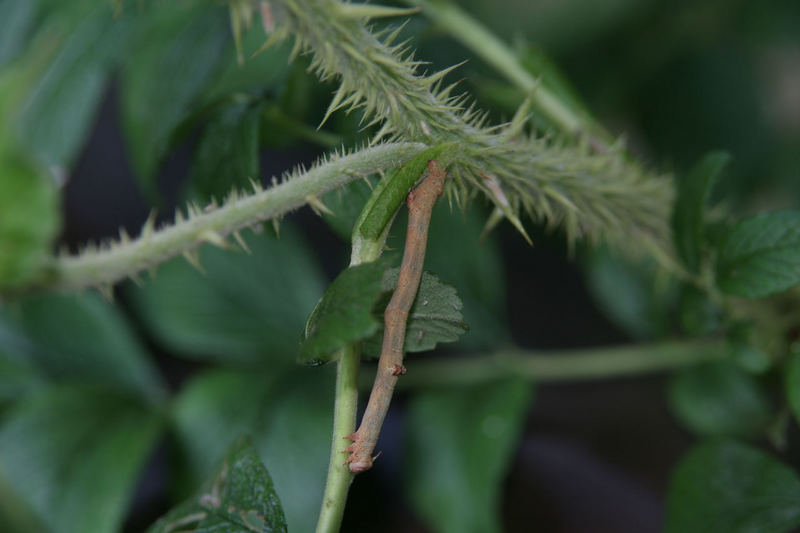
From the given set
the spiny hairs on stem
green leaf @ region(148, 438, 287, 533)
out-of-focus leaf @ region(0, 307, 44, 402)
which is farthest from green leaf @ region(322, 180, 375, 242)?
out-of-focus leaf @ region(0, 307, 44, 402)

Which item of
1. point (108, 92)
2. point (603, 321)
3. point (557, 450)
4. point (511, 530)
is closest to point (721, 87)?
point (603, 321)

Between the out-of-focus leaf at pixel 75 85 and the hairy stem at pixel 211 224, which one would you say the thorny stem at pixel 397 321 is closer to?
the hairy stem at pixel 211 224

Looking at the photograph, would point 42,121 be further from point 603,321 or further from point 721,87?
point 721,87

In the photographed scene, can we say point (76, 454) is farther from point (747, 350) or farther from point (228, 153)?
point (747, 350)

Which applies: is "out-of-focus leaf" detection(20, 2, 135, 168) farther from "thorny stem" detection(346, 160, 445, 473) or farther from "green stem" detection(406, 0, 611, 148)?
"thorny stem" detection(346, 160, 445, 473)

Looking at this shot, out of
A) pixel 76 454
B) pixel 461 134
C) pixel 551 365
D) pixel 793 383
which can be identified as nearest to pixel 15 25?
pixel 76 454
